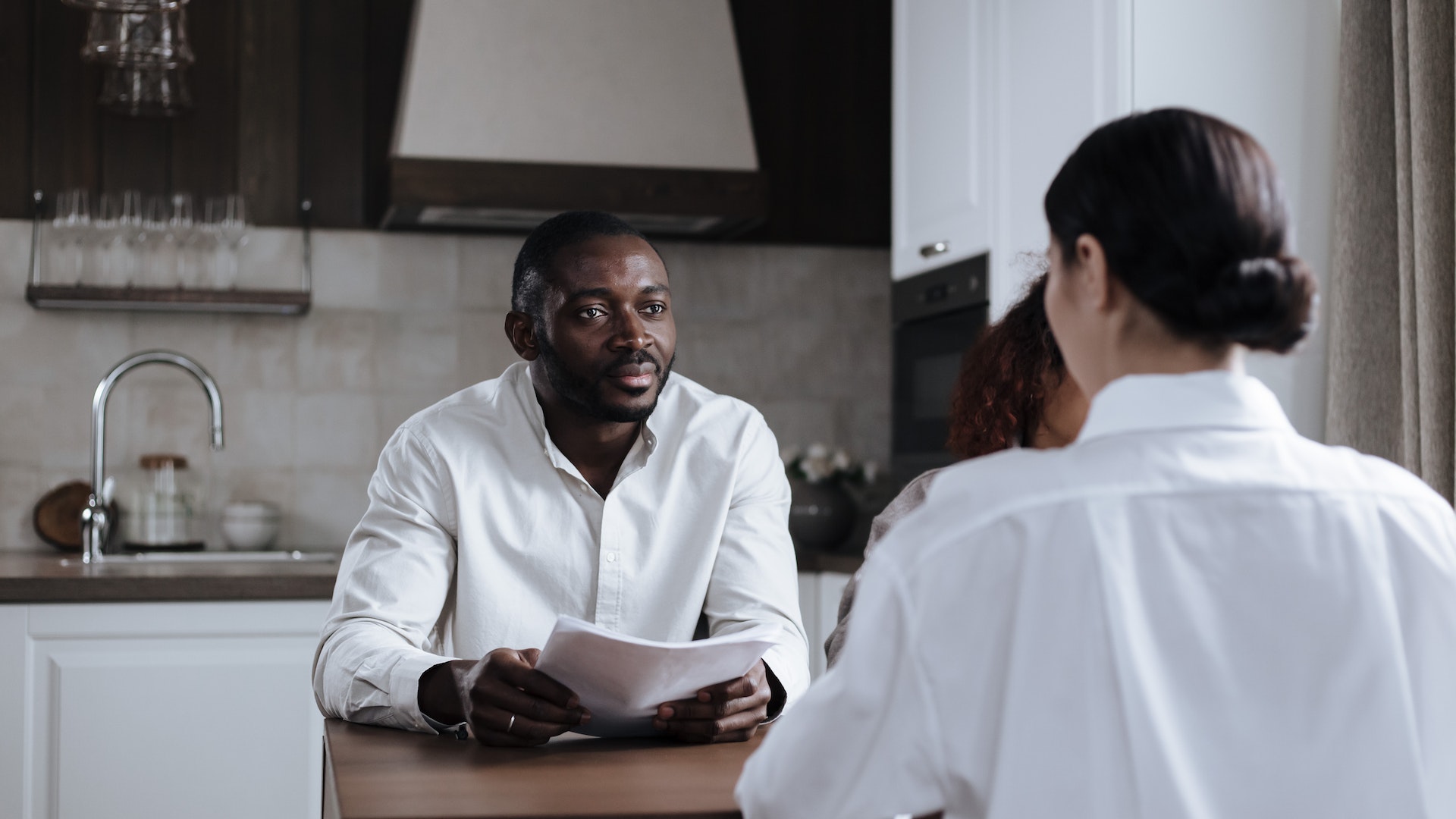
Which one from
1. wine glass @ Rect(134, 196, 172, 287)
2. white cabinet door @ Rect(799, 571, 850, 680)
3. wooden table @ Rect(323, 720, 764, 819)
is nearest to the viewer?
wooden table @ Rect(323, 720, 764, 819)

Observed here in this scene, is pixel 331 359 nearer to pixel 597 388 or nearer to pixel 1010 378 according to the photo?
pixel 597 388

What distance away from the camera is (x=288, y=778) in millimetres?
2654

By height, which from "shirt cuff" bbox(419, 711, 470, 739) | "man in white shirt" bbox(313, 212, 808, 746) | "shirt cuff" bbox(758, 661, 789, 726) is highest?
"man in white shirt" bbox(313, 212, 808, 746)

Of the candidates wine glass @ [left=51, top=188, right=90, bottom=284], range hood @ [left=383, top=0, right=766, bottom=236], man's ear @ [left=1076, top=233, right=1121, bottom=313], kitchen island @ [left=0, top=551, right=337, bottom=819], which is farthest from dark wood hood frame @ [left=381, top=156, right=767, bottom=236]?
man's ear @ [left=1076, top=233, right=1121, bottom=313]

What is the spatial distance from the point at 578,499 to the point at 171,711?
139cm

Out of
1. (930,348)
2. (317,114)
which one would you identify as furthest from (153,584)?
(930,348)

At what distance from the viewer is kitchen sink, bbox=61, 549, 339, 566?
120 inches

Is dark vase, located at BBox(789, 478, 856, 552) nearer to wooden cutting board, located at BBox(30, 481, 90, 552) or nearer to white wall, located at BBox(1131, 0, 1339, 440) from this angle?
white wall, located at BBox(1131, 0, 1339, 440)

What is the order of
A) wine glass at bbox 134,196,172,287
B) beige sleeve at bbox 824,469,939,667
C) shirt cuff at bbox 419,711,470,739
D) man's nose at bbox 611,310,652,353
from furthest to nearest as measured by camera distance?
1. wine glass at bbox 134,196,172,287
2. man's nose at bbox 611,310,652,353
3. beige sleeve at bbox 824,469,939,667
4. shirt cuff at bbox 419,711,470,739

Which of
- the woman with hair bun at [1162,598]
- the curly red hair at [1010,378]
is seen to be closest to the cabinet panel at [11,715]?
the curly red hair at [1010,378]

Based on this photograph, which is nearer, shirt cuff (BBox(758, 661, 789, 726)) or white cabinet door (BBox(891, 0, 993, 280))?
shirt cuff (BBox(758, 661, 789, 726))

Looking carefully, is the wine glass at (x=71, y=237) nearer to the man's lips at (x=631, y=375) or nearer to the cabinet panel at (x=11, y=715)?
the cabinet panel at (x=11, y=715)

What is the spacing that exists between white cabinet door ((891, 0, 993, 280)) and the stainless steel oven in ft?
0.15

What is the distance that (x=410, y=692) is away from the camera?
Result: 1.31m
